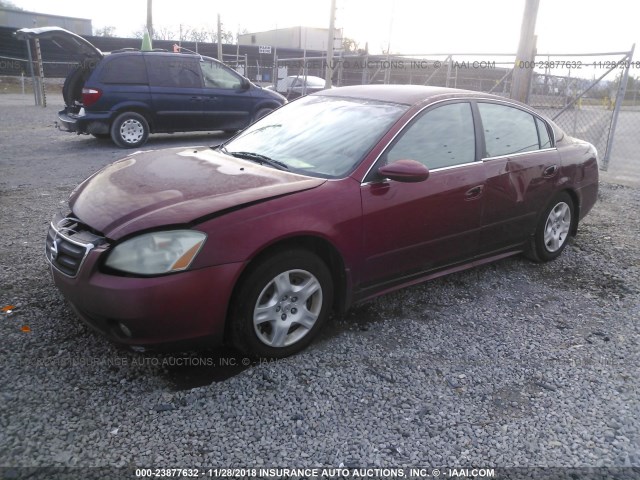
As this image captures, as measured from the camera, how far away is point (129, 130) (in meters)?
10.1

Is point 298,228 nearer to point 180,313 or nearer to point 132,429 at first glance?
point 180,313

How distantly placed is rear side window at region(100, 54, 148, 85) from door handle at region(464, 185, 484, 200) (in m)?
8.08

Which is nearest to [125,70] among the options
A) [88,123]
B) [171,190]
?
[88,123]

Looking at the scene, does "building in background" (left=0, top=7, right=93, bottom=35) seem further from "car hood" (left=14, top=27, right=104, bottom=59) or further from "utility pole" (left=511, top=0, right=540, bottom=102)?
"utility pole" (left=511, top=0, right=540, bottom=102)

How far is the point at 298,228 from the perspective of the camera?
2.92m

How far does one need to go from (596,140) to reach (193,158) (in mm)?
8843

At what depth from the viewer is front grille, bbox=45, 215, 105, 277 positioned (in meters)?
2.71

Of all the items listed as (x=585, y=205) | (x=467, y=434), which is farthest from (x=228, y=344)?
(x=585, y=205)

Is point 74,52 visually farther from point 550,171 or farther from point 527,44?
point 550,171

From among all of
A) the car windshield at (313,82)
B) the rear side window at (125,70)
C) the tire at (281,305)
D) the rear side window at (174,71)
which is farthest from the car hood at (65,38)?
the car windshield at (313,82)

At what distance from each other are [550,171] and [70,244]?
12.6 feet

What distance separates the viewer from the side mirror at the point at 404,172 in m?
3.20

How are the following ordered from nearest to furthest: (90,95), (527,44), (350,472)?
(350,472)
(527,44)
(90,95)

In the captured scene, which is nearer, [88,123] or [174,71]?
[88,123]
